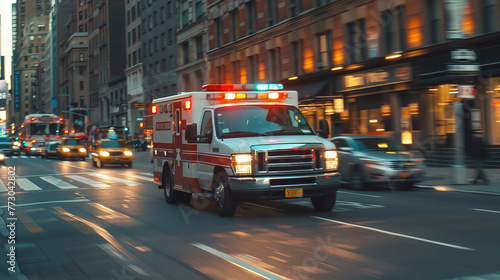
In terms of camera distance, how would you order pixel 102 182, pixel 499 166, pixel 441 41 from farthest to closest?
pixel 441 41 < pixel 499 166 < pixel 102 182

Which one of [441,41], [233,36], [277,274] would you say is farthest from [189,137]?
[233,36]

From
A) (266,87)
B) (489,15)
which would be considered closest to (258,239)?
(266,87)

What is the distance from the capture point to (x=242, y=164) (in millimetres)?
11203

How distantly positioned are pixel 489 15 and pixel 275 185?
654 inches

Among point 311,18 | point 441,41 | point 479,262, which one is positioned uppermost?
point 311,18

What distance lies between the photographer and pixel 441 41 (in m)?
26.5

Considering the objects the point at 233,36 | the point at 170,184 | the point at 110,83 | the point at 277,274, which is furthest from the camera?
the point at 110,83

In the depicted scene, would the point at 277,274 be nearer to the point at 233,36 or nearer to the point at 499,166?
the point at 499,166

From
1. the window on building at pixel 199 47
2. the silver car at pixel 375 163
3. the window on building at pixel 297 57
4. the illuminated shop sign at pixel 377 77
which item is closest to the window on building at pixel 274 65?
the window on building at pixel 297 57

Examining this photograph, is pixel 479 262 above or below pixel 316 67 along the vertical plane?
below

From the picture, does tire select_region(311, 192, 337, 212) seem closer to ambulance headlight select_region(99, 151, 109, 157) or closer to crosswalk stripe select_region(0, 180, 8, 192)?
crosswalk stripe select_region(0, 180, 8, 192)

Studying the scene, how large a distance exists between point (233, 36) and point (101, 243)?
39.6 meters

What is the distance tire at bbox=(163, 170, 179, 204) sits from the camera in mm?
14594

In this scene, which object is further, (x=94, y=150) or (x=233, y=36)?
(x=233, y=36)
